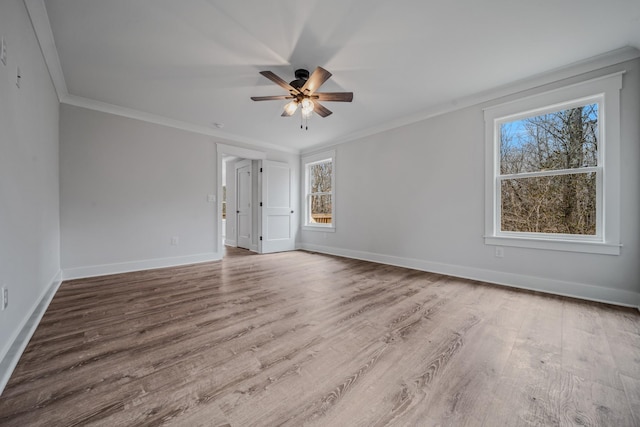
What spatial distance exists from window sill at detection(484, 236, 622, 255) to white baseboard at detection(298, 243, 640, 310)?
35 cm

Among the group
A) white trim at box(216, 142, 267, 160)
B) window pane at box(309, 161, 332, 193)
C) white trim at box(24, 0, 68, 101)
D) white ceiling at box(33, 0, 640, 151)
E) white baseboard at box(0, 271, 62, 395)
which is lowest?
white baseboard at box(0, 271, 62, 395)

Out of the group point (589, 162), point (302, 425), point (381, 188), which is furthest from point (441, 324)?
point (381, 188)

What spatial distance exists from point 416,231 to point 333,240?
184 centimetres

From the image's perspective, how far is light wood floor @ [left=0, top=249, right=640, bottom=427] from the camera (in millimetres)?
1100

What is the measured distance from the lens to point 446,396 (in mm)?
1199

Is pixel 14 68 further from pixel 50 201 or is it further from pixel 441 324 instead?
pixel 441 324

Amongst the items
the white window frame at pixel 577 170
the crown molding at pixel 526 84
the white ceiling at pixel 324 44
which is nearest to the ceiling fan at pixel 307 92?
the white ceiling at pixel 324 44

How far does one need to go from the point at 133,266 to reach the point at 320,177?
3.78m

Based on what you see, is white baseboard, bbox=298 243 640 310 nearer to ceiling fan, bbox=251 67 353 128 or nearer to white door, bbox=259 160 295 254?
white door, bbox=259 160 295 254

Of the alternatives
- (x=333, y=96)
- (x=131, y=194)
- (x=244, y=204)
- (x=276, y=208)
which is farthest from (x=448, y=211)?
(x=131, y=194)

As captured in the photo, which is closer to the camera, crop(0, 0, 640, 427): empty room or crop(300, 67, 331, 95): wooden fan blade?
crop(0, 0, 640, 427): empty room

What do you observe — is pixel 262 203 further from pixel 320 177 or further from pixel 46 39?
pixel 46 39

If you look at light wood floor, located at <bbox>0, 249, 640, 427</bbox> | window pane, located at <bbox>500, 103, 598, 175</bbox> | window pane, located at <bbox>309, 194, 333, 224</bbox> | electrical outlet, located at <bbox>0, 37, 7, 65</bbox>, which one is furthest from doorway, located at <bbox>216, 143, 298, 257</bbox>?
window pane, located at <bbox>500, 103, 598, 175</bbox>

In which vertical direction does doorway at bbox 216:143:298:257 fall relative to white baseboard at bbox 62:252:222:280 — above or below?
above
